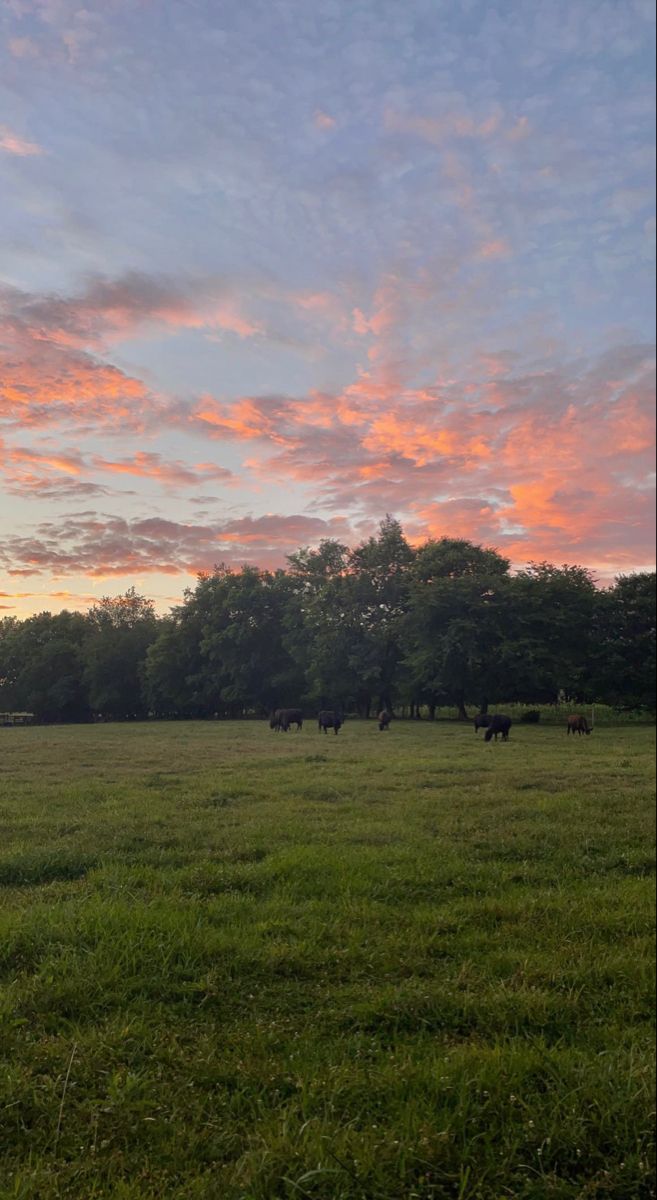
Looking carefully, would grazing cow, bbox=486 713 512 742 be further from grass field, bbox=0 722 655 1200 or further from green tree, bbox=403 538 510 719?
grass field, bbox=0 722 655 1200

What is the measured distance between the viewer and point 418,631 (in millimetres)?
40812

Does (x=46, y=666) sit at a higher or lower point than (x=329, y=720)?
higher

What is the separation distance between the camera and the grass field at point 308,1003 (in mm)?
2744

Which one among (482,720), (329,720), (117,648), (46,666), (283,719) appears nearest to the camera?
(46,666)

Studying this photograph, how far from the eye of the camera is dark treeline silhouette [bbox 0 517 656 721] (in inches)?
1491

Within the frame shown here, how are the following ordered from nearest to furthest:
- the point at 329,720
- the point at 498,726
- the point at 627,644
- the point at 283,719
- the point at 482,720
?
the point at 498,726
the point at 482,720
the point at 329,720
the point at 283,719
the point at 627,644

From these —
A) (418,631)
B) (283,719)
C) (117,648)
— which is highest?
(418,631)

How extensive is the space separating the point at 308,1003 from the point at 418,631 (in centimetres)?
3728

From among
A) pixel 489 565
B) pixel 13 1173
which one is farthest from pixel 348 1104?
pixel 489 565

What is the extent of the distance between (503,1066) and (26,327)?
5346 mm

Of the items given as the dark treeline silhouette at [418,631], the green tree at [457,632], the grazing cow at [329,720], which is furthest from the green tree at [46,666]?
the green tree at [457,632]

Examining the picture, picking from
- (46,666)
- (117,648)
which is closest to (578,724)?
(117,648)

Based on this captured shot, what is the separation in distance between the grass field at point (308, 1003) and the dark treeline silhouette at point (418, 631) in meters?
21.8

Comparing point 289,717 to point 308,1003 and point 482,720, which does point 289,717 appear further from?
point 308,1003
